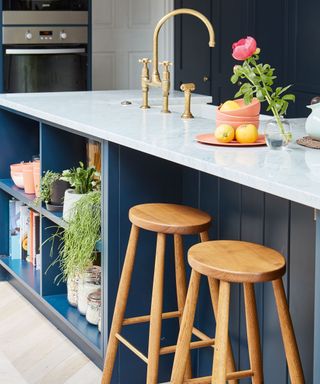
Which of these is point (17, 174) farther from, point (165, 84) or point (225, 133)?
point (225, 133)

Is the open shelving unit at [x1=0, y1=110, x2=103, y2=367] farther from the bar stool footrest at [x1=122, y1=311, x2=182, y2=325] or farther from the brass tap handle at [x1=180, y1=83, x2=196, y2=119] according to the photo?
the brass tap handle at [x1=180, y1=83, x2=196, y2=119]

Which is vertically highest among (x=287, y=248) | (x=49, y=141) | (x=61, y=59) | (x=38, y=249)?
(x=61, y=59)

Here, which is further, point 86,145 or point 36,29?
point 36,29

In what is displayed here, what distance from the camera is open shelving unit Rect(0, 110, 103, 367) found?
13.3 ft

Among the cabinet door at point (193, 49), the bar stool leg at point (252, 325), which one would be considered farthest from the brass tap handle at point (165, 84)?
the cabinet door at point (193, 49)

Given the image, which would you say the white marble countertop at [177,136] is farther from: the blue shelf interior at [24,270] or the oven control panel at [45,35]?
the oven control panel at [45,35]

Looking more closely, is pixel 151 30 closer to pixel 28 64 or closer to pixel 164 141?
pixel 28 64

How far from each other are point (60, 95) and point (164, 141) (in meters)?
1.76

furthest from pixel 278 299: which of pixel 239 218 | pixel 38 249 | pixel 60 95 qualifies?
pixel 60 95

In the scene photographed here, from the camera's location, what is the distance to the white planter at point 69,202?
3.93 m

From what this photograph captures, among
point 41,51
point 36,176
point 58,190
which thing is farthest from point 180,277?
point 41,51

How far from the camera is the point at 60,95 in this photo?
192 inches

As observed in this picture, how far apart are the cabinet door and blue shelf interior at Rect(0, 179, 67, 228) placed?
2442 millimetres

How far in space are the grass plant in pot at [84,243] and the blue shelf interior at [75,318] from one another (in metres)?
0.06
